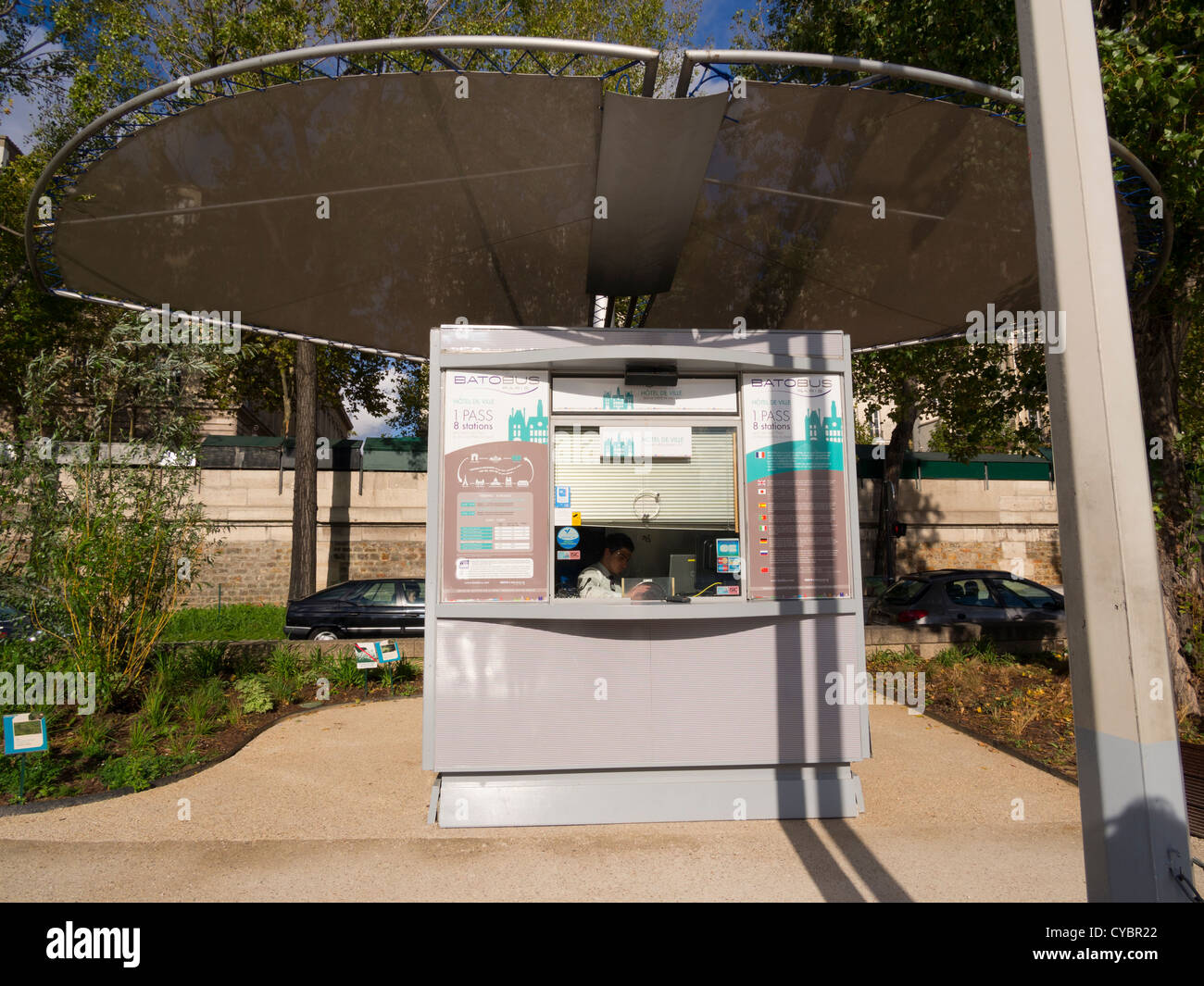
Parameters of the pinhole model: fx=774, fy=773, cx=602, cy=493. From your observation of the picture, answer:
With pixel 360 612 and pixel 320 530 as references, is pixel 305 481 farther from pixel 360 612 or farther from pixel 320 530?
pixel 360 612

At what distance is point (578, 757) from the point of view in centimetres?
529

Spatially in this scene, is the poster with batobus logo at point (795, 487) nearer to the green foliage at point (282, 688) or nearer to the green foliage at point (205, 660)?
the green foliage at point (282, 688)

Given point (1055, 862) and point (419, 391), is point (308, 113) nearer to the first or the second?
point (1055, 862)

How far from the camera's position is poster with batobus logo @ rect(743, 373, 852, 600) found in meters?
5.53

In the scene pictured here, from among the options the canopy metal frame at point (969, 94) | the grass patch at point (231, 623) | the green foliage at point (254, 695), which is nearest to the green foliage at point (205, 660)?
the green foliage at point (254, 695)

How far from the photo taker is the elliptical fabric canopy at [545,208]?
550 centimetres

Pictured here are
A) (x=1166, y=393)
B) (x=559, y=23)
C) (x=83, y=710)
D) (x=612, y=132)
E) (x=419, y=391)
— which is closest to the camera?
(x=612, y=132)

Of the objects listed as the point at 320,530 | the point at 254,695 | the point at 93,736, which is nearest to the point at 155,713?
the point at 93,736

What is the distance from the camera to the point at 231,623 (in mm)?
17906

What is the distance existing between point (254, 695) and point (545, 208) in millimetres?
6008

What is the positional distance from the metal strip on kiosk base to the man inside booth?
4.09 feet

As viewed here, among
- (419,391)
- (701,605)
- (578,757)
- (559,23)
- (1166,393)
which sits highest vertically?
(559,23)
